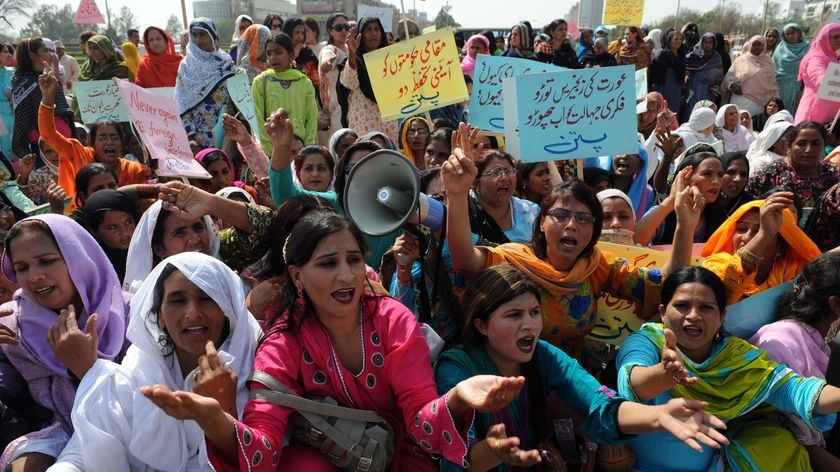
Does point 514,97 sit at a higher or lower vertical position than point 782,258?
higher

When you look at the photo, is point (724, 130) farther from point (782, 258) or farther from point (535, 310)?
point (535, 310)

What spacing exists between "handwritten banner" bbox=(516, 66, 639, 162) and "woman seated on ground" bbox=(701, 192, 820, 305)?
734 mm

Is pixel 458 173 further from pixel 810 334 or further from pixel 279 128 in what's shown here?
pixel 810 334

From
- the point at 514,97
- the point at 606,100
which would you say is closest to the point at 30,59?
the point at 514,97

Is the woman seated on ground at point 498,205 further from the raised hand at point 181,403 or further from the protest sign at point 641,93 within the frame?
the protest sign at point 641,93

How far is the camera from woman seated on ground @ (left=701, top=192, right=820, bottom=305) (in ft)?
9.95

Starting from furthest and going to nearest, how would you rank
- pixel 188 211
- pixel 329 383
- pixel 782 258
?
1. pixel 782 258
2. pixel 188 211
3. pixel 329 383

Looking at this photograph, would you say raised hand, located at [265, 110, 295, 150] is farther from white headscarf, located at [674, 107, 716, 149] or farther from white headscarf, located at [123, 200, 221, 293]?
white headscarf, located at [674, 107, 716, 149]

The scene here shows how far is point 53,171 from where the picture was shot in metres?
5.85

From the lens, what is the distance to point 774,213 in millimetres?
3062

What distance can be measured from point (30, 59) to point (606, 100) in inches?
259

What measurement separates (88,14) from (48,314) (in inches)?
580

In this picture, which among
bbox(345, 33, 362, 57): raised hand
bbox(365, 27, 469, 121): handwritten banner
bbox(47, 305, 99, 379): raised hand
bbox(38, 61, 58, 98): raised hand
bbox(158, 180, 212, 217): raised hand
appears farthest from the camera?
bbox(345, 33, 362, 57): raised hand

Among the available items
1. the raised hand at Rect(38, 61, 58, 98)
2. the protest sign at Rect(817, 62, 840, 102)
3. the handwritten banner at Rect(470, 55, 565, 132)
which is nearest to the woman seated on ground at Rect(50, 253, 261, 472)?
the handwritten banner at Rect(470, 55, 565, 132)
